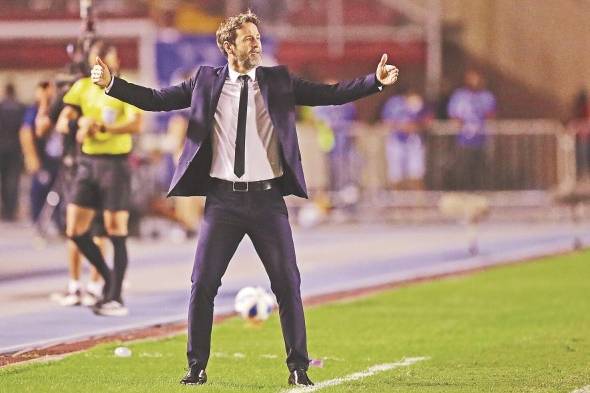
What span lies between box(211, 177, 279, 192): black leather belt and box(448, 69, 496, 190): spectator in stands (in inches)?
813

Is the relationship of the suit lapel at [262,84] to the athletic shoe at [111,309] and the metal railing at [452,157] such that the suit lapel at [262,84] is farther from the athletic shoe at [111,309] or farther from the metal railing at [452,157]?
the metal railing at [452,157]

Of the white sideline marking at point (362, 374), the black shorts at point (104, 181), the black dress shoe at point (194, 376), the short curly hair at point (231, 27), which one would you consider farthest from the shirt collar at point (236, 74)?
the black shorts at point (104, 181)

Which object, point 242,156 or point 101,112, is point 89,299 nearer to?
point 101,112

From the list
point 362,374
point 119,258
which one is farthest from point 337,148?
point 362,374

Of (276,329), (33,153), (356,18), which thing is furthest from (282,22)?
(276,329)

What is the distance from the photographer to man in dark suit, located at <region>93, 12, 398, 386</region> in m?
10.5

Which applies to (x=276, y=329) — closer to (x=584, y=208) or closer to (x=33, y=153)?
(x=33, y=153)

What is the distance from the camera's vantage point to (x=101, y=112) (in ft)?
50.8

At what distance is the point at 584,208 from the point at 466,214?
828cm

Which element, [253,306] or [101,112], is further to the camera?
[101,112]

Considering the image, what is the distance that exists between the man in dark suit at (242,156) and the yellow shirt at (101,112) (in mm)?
4742

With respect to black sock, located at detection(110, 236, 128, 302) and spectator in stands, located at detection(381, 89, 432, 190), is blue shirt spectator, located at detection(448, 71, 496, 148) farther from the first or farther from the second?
black sock, located at detection(110, 236, 128, 302)

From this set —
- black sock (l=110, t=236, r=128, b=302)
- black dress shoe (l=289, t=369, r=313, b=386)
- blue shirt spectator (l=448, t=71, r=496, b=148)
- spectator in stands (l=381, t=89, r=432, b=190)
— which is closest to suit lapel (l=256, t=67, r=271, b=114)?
black dress shoe (l=289, t=369, r=313, b=386)

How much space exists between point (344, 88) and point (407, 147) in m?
20.8
